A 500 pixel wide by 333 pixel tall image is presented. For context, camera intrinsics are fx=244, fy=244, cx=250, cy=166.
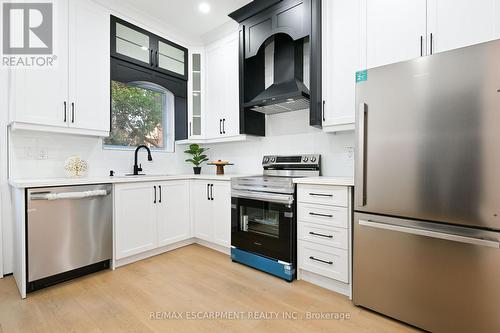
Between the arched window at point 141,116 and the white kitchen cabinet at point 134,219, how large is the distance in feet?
2.67

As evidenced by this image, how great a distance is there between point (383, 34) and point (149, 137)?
120 inches

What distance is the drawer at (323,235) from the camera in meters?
1.99

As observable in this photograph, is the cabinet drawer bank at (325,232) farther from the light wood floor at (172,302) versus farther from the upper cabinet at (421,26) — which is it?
the upper cabinet at (421,26)

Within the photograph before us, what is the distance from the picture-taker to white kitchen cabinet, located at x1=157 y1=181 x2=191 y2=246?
9.59ft

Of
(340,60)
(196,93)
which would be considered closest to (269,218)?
(340,60)

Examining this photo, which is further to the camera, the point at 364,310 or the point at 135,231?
the point at 135,231

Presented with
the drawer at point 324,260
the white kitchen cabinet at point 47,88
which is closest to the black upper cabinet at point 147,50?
the white kitchen cabinet at point 47,88

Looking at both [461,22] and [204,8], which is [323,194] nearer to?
[461,22]

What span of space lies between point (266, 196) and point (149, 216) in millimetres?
1394

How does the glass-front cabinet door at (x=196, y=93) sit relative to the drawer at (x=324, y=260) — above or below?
above

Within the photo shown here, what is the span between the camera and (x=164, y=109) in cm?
375

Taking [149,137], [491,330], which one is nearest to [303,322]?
[491,330]

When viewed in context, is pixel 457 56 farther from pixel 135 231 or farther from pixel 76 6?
pixel 76 6

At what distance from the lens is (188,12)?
3023 mm
